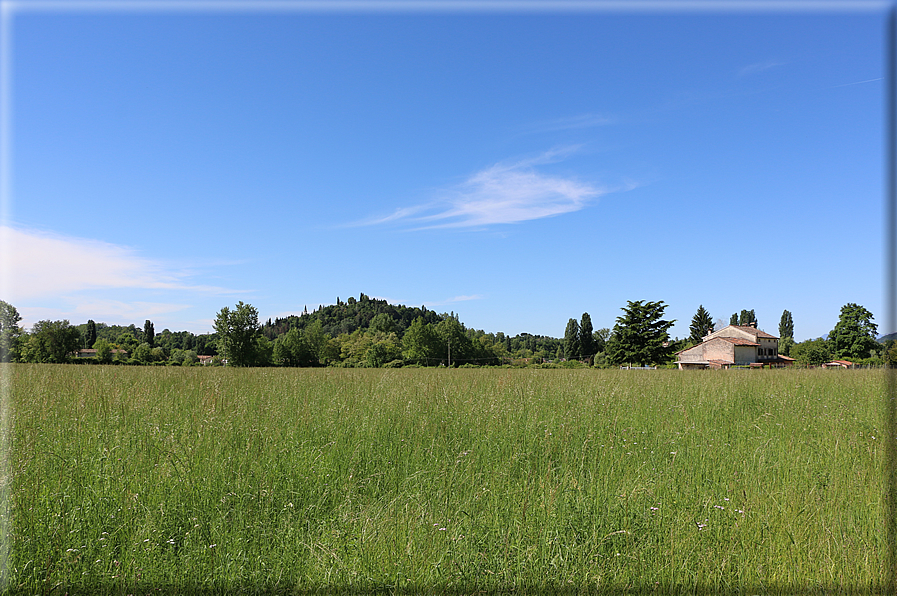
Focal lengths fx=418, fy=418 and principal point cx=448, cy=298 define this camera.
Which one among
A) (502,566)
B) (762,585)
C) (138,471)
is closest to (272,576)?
(502,566)

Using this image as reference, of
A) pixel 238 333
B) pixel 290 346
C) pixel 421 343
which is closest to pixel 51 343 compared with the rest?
pixel 238 333

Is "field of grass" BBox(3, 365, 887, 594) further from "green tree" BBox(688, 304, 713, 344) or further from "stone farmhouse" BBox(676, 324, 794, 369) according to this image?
"green tree" BBox(688, 304, 713, 344)

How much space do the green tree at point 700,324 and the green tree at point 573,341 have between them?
29592 millimetres

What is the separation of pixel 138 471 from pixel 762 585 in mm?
5062

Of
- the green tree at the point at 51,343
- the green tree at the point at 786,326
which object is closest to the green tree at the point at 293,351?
the green tree at the point at 51,343

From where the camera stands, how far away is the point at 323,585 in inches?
97.9

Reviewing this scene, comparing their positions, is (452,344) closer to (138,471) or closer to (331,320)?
(331,320)

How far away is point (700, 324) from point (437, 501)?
4471 inches

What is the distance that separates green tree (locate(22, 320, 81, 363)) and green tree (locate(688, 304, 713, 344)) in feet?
356

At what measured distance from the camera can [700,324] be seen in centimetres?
9969

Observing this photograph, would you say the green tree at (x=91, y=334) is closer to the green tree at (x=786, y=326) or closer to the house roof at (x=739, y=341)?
the house roof at (x=739, y=341)

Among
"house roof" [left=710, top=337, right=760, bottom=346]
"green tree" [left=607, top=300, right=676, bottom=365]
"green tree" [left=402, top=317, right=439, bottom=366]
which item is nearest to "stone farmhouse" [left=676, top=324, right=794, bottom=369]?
"house roof" [left=710, top=337, right=760, bottom=346]

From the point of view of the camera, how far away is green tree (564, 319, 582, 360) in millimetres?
89562

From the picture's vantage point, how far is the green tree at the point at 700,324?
323ft
